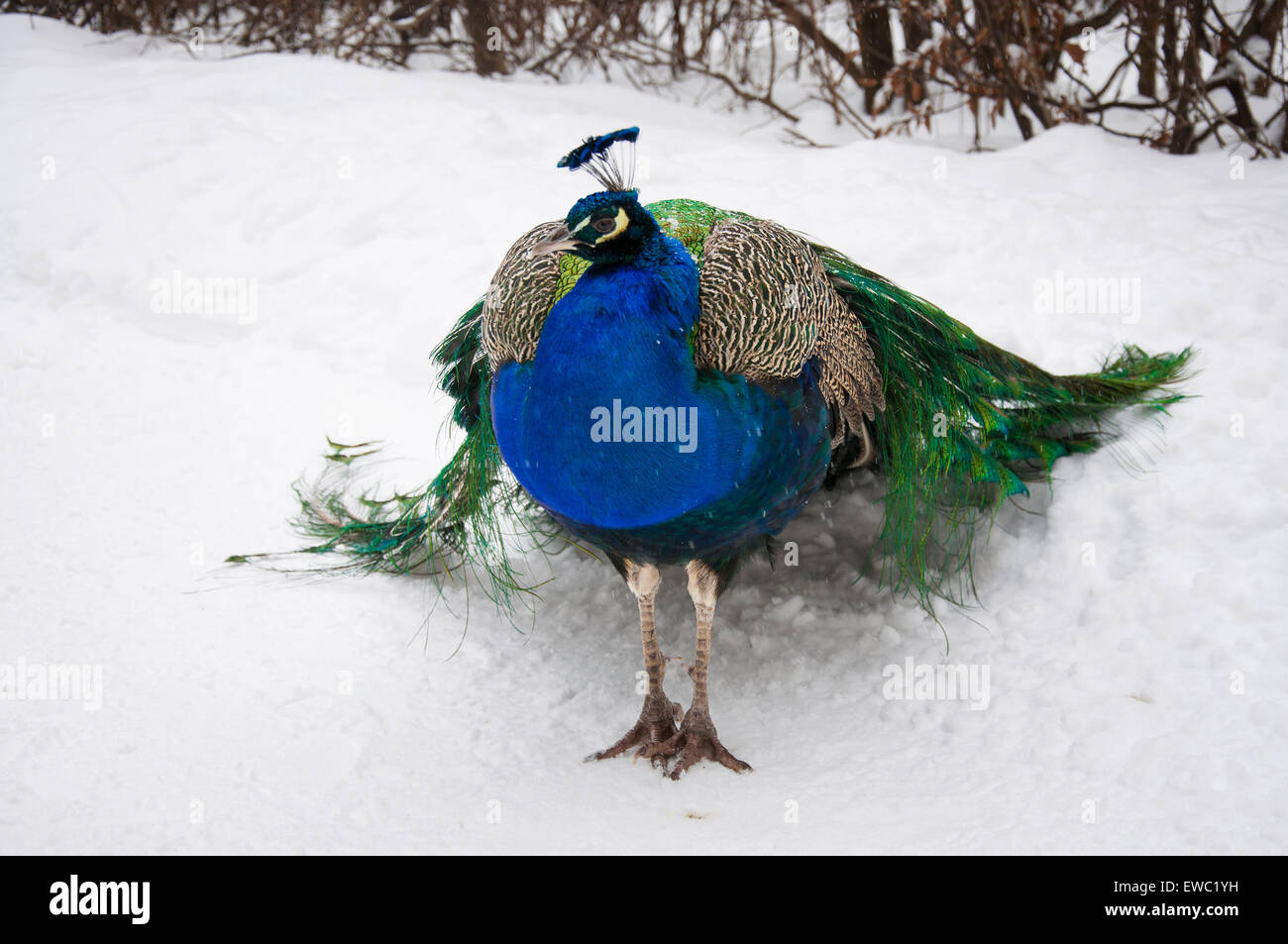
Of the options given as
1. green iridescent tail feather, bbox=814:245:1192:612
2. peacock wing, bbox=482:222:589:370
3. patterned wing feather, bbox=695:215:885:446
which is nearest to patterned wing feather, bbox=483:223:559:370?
peacock wing, bbox=482:222:589:370

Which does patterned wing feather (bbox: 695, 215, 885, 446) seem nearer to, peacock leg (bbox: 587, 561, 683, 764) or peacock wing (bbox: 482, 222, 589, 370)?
peacock wing (bbox: 482, 222, 589, 370)

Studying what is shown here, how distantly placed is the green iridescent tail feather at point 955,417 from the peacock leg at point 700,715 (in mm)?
685

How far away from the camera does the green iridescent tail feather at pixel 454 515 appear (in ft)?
11.1

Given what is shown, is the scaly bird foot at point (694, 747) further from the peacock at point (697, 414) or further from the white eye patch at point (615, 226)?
the white eye patch at point (615, 226)

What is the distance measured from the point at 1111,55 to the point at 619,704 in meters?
7.31

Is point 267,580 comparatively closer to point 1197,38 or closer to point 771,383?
point 771,383

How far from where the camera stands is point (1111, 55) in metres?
8.36

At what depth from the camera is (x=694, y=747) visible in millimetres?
3082

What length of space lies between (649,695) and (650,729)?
10 cm

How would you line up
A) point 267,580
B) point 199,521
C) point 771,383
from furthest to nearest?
1. point 199,521
2. point 267,580
3. point 771,383

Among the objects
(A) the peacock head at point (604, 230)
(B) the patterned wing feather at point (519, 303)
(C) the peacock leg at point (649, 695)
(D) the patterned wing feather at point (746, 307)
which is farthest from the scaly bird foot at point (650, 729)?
(A) the peacock head at point (604, 230)

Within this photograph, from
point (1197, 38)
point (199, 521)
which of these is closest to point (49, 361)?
point (199, 521)

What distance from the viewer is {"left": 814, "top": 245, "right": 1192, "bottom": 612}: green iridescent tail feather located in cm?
321

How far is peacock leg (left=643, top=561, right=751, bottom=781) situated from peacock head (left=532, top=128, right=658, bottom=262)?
954mm
